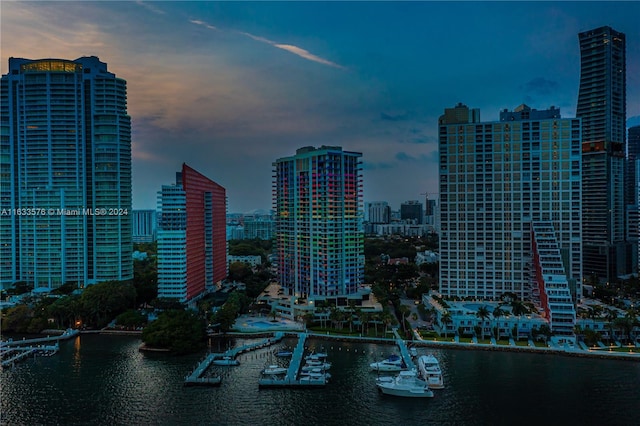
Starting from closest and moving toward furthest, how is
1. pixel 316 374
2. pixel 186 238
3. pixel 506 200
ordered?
1. pixel 316 374
2. pixel 186 238
3. pixel 506 200

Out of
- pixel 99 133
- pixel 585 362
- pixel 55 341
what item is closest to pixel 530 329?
pixel 585 362

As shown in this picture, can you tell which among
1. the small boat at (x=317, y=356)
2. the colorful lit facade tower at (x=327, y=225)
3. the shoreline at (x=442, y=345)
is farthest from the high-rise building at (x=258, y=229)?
the small boat at (x=317, y=356)

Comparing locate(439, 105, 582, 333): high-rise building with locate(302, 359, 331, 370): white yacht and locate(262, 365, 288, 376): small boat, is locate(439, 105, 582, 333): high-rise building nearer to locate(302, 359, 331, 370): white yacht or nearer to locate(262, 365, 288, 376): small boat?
locate(302, 359, 331, 370): white yacht

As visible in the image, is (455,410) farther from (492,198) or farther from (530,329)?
(492,198)

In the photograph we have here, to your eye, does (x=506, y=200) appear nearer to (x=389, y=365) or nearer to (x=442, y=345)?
(x=442, y=345)

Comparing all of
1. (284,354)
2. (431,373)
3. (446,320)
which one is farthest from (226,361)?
(446,320)

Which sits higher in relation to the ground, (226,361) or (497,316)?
(497,316)

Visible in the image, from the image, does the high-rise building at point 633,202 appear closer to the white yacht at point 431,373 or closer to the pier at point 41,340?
the white yacht at point 431,373
